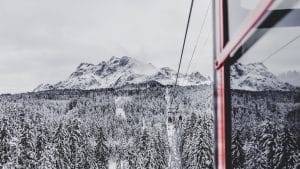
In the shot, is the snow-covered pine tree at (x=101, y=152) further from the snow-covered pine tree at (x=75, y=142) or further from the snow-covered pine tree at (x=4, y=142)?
the snow-covered pine tree at (x=4, y=142)

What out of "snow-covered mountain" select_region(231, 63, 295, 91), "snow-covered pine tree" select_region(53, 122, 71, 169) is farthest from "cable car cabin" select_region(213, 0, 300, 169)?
"snow-covered pine tree" select_region(53, 122, 71, 169)

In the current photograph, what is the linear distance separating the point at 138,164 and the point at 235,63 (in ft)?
195

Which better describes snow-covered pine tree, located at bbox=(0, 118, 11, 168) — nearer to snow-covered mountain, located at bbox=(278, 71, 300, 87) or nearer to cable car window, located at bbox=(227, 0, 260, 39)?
cable car window, located at bbox=(227, 0, 260, 39)

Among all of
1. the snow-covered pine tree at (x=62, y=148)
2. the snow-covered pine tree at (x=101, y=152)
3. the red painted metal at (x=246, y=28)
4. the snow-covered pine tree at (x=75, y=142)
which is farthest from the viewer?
the snow-covered pine tree at (x=101, y=152)

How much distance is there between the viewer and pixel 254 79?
6.47 ft

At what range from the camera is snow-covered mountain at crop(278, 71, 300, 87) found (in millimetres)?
1616

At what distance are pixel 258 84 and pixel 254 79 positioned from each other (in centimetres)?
6

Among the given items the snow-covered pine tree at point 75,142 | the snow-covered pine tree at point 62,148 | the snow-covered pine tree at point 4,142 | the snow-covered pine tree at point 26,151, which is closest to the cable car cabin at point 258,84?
the snow-covered pine tree at point 26,151

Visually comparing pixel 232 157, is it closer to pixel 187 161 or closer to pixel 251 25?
pixel 251 25

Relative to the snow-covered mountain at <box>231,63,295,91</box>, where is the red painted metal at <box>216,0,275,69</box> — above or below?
above

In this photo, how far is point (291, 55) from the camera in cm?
166

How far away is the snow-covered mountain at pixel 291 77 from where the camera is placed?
5.30ft

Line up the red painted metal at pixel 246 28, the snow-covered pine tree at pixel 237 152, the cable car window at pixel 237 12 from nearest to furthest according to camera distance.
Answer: the red painted metal at pixel 246 28 < the cable car window at pixel 237 12 < the snow-covered pine tree at pixel 237 152

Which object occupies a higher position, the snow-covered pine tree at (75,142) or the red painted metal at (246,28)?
the red painted metal at (246,28)
